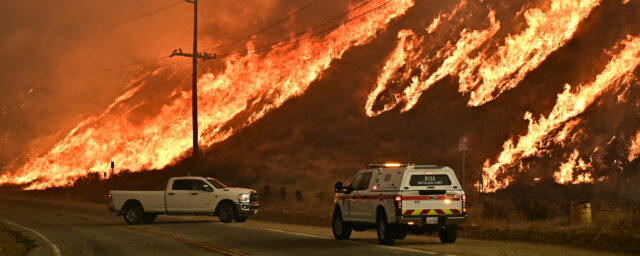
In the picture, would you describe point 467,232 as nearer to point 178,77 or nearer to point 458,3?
point 458,3

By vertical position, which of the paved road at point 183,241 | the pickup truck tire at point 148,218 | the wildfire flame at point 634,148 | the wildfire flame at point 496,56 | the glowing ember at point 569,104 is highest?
the wildfire flame at point 496,56

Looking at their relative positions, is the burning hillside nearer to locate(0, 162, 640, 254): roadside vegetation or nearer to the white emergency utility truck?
locate(0, 162, 640, 254): roadside vegetation

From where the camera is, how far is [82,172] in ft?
260

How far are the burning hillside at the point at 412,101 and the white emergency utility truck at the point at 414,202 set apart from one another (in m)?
28.6

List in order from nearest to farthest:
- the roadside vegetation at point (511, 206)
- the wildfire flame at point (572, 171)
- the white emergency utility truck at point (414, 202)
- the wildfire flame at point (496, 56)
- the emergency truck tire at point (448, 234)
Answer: the white emergency utility truck at point (414, 202) < the emergency truck tire at point (448, 234) < the roadside vegetation at point (511, 206) < the wildfire flame at point (572, 171) < the wildfire flame at point (496, 56)

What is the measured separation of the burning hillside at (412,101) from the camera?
175 ft

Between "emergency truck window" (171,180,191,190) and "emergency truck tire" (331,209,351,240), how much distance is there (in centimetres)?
1223

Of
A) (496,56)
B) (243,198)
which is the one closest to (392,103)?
(496,56)

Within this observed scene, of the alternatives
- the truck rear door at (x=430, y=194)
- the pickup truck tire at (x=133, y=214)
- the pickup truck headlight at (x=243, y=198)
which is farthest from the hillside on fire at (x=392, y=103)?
the truck rear door at (x=430, y=194)

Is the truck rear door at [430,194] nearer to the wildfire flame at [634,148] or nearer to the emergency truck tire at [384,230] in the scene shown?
the emergency truck tire at [384,230]

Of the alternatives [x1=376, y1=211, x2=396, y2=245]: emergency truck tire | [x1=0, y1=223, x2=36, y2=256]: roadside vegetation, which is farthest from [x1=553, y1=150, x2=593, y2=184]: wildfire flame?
[x1=0, y1=223, x2=36, y2=256]: roadside vegetation

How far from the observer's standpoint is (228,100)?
7619cm

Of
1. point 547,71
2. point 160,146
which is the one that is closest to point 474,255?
point 547,71

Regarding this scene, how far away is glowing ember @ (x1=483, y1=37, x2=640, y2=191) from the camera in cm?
5344
